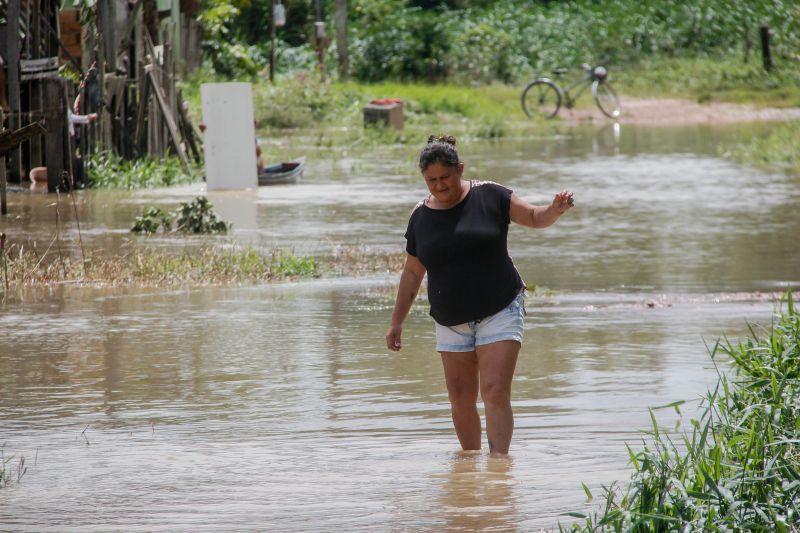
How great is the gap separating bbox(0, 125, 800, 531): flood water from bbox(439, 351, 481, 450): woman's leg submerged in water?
0.56 ft

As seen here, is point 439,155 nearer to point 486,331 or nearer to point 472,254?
point 472,254

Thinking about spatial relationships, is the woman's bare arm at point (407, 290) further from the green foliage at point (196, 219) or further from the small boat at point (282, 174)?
the small boat at point (282, 174)

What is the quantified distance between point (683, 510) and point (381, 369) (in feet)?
13.2

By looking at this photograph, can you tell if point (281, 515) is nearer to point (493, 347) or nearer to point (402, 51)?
point (493, 347)

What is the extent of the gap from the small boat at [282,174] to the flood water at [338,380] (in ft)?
11.1

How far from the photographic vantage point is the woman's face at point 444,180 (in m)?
6.25

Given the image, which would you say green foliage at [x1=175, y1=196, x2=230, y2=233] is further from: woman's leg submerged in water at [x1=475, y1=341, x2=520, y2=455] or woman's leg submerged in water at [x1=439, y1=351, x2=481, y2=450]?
woman's leg submerged in water at [x1=475, y1=341, x2=520, y2=455]

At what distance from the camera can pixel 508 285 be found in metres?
6.38

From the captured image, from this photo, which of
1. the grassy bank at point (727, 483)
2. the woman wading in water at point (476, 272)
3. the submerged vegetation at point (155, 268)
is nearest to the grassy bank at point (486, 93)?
the submerged vegetation at point (155, 268)

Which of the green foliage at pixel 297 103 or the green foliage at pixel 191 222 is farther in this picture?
the green foliage at pixel 297 103

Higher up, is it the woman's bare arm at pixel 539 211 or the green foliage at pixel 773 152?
the woman's bare arm at pixel 539 211

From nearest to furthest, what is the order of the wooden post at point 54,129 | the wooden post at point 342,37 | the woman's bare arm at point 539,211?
the woman's bare arm at point 539,211, the wooden post at point 54,129, the wooden post at point 342,37

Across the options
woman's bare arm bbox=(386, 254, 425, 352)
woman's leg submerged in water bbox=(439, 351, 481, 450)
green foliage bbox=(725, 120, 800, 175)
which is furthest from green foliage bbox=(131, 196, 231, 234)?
green foliage bbox=(725, 120, 800, 175)

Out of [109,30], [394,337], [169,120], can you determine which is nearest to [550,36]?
[169,120]
